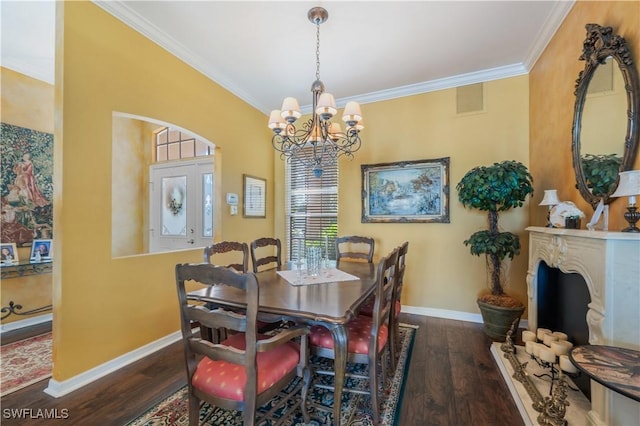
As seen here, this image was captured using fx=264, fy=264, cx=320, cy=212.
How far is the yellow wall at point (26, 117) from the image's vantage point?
3.00m

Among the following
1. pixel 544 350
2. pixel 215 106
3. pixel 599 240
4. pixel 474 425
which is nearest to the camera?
pixel 599 240

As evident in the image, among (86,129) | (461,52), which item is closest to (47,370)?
(86,129)

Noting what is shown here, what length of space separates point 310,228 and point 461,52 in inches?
121

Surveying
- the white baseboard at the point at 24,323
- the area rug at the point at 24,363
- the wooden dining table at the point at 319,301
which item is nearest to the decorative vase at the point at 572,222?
the wooden dining table at the point at 319,301

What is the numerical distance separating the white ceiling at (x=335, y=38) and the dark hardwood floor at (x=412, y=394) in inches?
121

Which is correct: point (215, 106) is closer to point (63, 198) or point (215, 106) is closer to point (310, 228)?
point (63, 198)

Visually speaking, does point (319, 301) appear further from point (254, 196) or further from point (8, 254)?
point (8, 254)

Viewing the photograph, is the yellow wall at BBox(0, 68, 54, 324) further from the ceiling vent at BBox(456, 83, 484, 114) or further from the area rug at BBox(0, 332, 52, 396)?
the ceiling vent at BBox(456, 83, 484, 114)

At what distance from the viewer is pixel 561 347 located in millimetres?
1809

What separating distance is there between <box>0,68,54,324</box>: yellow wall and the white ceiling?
14cm

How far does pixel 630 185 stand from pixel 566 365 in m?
1.16

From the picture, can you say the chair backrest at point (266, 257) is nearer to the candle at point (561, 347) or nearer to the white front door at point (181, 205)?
the white front door at point (181, 205)

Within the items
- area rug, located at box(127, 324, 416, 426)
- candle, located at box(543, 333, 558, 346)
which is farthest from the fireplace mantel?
area rug, located at box(127, 324, 416, 426)

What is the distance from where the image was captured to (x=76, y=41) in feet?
6.75
